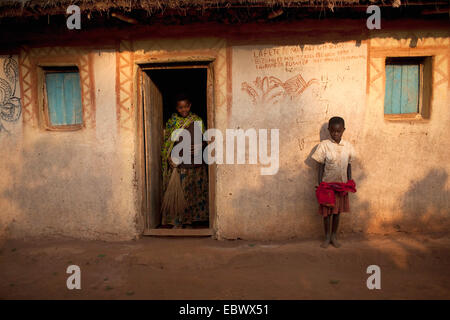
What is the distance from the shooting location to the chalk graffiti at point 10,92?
4449 mm

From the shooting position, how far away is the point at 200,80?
615 cm

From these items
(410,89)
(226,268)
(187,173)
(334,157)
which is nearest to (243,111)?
(334,157)

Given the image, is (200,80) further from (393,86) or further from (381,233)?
(381,233)

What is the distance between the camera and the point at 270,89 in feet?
13.7

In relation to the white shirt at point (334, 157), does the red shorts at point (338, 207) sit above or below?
below

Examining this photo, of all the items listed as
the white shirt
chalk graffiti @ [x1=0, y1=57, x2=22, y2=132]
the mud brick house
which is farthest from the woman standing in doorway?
chalk graffiti @ [x1=0, y1=57, x2=22, y2=132]

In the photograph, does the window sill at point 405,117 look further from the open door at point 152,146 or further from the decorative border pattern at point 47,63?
the decorative border pattern at point 47,63

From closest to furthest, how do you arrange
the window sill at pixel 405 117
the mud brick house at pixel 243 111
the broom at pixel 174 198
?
the mud brick house at pixel 243 111, the window sill at pixel 405 117, the broom at pixel 174 198

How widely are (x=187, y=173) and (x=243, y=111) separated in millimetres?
1499

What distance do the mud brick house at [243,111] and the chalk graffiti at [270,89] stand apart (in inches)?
0.8

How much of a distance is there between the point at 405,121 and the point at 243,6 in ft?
9.02

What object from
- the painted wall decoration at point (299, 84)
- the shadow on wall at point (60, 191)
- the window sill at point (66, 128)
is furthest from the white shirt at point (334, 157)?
the window sill at point (66, 128)

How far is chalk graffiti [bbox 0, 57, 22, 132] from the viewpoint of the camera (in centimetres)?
445

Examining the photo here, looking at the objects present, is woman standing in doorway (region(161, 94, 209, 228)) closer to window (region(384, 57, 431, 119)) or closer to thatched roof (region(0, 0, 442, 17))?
thatched roof (region(0, 0, 442, 17))
